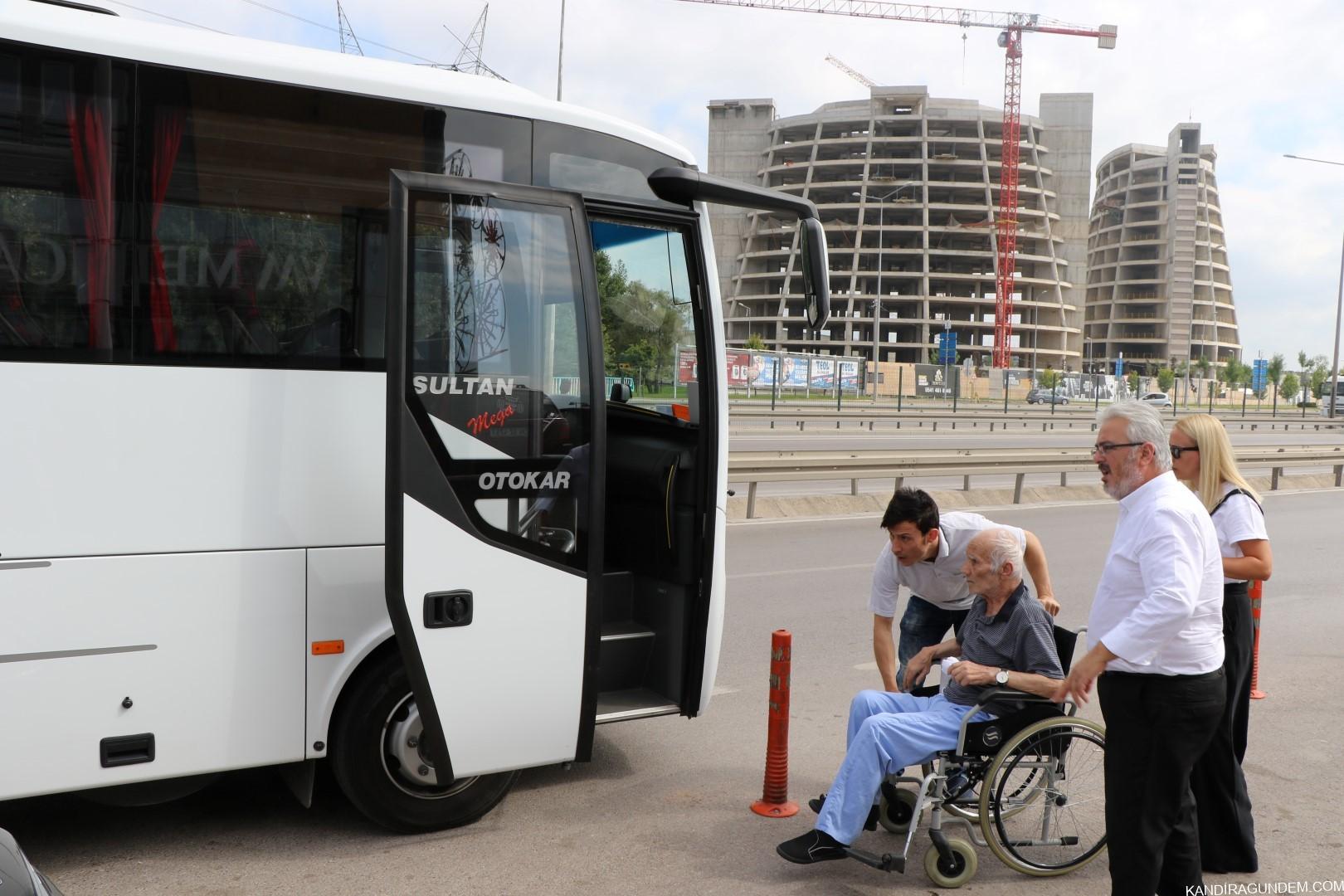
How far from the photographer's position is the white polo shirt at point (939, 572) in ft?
16.9

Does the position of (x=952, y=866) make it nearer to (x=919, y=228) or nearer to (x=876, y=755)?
(x=876, y=755)

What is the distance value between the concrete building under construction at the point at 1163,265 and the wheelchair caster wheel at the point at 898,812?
13297 centimetres

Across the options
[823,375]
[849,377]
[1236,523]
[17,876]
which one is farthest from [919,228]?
[17,876]

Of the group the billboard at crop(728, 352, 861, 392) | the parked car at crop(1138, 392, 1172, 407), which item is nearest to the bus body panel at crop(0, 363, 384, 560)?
the billboard at crop(728, 352, 861, 392)

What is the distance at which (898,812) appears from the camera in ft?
15.5

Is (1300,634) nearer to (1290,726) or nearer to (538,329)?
(1290,726)

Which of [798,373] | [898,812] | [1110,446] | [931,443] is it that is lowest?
[898,812]

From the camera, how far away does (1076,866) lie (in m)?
4.46

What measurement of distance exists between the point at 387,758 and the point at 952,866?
90.1 inches

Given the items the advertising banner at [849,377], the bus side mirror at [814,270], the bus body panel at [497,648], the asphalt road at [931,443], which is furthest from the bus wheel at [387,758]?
the advertising banner at [849,377]

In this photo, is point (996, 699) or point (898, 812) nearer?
point (996, 699)

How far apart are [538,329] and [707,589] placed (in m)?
1.55

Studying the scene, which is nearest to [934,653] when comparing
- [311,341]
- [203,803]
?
[311,341]

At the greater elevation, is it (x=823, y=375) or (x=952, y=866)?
(x=823, y=375)
